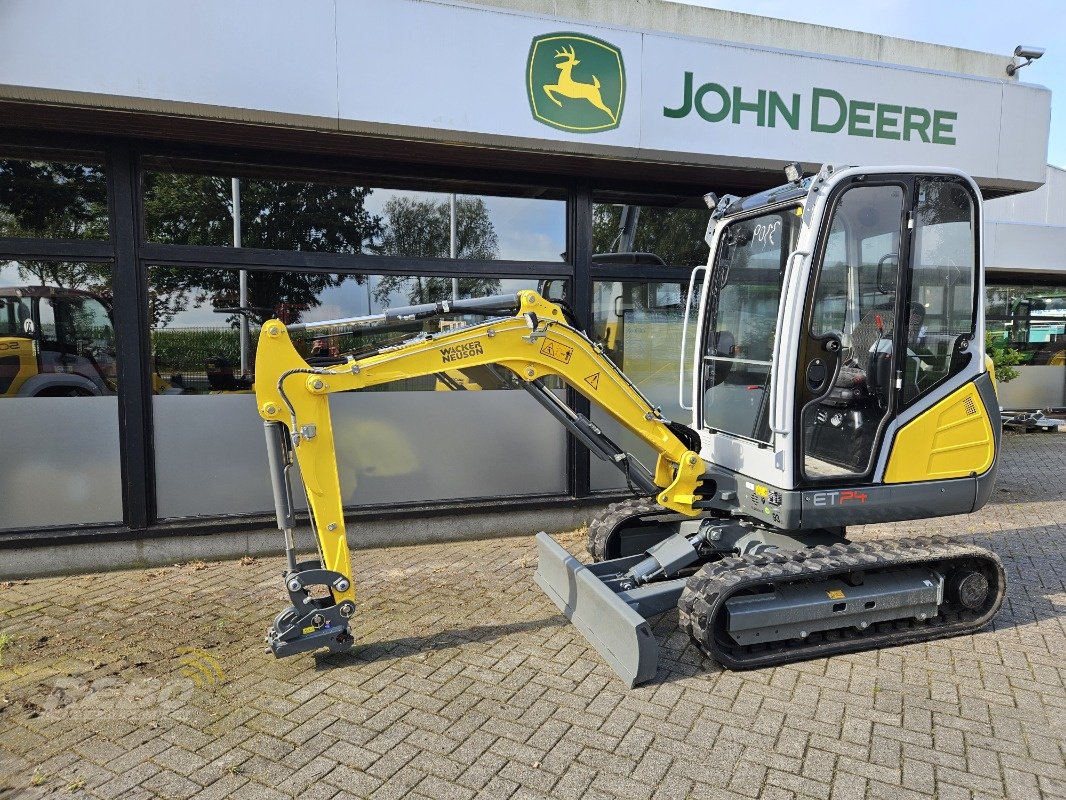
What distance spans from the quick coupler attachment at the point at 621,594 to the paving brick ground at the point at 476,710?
0.43 ft

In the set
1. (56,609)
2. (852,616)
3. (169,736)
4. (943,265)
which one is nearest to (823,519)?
(852,616)

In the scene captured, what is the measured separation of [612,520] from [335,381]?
2.42 meters

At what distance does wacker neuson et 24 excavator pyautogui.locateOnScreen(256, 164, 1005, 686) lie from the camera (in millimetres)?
4031

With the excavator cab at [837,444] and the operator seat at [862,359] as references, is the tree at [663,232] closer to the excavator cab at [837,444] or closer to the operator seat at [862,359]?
the excavator cab at [837,444]

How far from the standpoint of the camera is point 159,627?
15.1 ft

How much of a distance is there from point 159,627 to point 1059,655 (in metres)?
5.63

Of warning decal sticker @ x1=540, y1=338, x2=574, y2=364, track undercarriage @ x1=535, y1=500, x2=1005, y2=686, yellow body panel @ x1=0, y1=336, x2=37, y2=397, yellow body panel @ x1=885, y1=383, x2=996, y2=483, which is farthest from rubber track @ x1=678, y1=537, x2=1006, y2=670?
yellow body panel @ x1=0, y1=336, x2=37, y2=397

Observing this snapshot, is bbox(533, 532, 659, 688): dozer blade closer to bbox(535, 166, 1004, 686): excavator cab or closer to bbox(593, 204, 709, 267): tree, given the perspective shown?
bbox(535, 166, 1004, 686): excavator cab

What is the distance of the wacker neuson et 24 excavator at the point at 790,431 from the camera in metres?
4.03

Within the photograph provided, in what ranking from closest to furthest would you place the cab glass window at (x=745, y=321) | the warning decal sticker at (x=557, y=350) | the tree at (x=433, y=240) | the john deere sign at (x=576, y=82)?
the warning decal sticker at (x=557, y=350), the cab glass window at (x=745, y=321), the john deere sign at (x=576, y=82), the tree at (x=433, y=240)

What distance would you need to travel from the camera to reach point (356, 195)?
628cm

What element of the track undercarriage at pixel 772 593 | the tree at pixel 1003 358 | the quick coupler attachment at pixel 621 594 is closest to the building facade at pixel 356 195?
the quick coupler attachment at pixel 621 594

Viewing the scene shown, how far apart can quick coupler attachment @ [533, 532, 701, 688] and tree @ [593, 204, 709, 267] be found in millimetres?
3267

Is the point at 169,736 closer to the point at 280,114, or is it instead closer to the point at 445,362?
the point at 445,362
